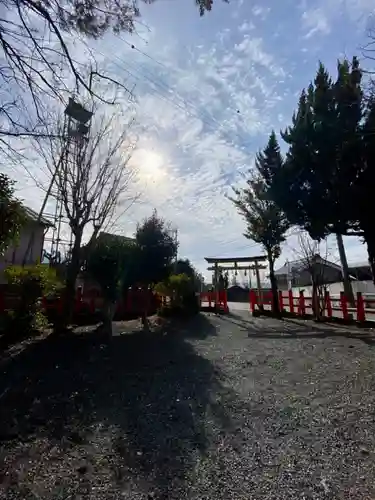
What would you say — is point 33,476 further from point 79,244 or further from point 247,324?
point 247,324

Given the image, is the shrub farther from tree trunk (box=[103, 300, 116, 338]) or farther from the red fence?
tree trunk (box=[103, 300, 116, 338])

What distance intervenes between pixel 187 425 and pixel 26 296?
5253 millimetres

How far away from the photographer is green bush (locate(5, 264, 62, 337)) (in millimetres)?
6965

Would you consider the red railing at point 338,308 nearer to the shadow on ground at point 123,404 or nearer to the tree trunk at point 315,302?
the tree trunk at point 315,302

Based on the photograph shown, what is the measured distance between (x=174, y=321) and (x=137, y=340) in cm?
337

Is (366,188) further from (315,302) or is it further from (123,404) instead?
(123,404)

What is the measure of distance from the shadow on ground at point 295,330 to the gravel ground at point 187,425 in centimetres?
182

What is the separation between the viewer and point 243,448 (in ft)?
8.59

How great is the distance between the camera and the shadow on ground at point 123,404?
2498 mm

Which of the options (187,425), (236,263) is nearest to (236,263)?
(236,263)

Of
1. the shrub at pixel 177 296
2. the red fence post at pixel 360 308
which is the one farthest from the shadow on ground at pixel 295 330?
the shrub at pixel 177 296

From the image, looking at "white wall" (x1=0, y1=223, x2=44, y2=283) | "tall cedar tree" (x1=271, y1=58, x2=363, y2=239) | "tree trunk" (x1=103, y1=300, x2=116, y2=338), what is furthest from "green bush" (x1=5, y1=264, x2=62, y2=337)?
"white wall" (x1=0, y1=223, x2=44, y2=283)

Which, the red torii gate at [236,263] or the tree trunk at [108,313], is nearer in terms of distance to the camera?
the tree trunk at [108,313]

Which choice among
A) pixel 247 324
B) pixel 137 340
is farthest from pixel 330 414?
pixel 247 324
